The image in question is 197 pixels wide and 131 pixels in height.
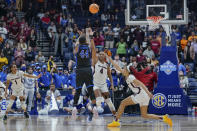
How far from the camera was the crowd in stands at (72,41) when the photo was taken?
25.5m

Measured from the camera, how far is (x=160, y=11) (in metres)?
23.2

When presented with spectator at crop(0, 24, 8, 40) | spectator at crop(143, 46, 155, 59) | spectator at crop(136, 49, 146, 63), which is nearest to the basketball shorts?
spectator at crop(136, 49, 146, 63)

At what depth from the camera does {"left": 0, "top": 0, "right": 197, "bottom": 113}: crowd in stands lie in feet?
83.7

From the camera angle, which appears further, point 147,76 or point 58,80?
point 58,80

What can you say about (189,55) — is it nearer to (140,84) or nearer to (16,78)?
(16,78)

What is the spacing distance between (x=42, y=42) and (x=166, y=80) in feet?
39.7

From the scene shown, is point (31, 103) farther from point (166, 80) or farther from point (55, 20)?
point (55, 20)

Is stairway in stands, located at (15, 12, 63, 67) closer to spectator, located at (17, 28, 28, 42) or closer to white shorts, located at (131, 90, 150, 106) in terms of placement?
spectator, located at (17, 28, 28, 42)

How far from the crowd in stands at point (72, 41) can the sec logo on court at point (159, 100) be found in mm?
591

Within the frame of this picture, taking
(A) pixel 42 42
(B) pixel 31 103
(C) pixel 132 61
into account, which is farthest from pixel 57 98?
(A) pixel 42 42

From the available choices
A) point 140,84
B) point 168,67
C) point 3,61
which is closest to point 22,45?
point 3,61

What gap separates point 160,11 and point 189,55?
19.0 ft

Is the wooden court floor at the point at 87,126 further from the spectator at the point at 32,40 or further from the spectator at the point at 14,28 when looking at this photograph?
the spectator at the point at 14,28

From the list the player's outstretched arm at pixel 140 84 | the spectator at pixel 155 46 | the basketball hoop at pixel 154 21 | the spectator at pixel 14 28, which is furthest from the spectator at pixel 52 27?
the player's outstretched arm at pixel 140 84
